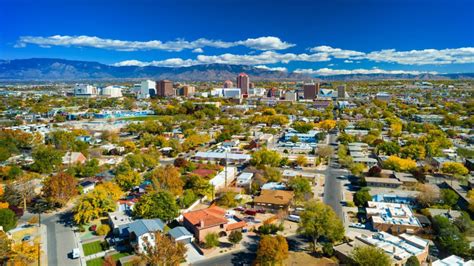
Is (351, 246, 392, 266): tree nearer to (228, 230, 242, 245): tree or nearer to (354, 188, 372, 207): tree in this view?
(228, 230, 242, 245): tree

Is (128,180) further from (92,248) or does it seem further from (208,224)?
(208,224)

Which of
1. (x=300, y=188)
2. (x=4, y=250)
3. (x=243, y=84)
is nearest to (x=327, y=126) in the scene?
(x=300, y=188)

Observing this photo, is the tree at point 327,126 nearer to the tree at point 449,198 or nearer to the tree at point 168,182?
the tree at point 449,198

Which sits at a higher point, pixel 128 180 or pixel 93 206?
pixel 128 180

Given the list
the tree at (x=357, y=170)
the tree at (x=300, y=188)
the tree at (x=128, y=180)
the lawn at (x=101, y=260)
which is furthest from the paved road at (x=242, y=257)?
the tree at (x=357, y=170)

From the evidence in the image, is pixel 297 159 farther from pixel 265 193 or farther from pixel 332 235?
pixel 332 235

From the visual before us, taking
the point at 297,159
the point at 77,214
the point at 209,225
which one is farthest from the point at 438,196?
the point at 77,214
